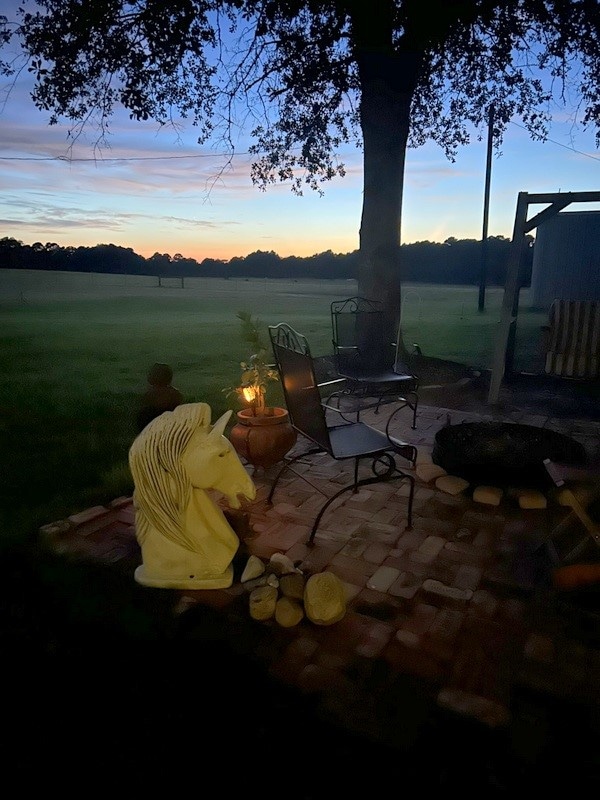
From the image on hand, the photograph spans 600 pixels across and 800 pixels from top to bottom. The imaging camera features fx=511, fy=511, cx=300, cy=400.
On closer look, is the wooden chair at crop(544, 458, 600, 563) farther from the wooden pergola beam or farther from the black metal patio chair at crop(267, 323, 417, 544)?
the wooden pergola beam

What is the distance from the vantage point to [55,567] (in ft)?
8.99

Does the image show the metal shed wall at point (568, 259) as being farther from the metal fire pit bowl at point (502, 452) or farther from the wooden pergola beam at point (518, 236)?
the metal fire pit bowl at point (502, 452)

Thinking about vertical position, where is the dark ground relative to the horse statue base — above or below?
below

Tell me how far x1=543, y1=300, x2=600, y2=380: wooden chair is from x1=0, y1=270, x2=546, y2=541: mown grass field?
2.29 meters

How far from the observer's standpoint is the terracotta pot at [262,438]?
152 inches

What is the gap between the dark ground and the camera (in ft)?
5.36

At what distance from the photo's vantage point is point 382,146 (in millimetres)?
7105

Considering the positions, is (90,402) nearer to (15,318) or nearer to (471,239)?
(15,318)

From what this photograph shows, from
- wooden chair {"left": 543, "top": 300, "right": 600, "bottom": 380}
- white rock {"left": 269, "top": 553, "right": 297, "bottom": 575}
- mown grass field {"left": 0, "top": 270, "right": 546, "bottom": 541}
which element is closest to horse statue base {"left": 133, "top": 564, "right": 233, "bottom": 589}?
white rock {"left": 269, "top": 553, "right": 297, "bottom": 575}

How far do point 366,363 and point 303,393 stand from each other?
12.1ft

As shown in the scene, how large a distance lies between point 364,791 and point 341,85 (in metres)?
9.10

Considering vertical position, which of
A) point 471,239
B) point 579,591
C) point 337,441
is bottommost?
point 579,591

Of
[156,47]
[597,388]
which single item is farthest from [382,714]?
[156,47]

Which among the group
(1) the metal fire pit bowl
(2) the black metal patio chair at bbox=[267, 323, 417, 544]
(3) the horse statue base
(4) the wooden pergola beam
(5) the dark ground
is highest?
(4) the wooden pergola beam
